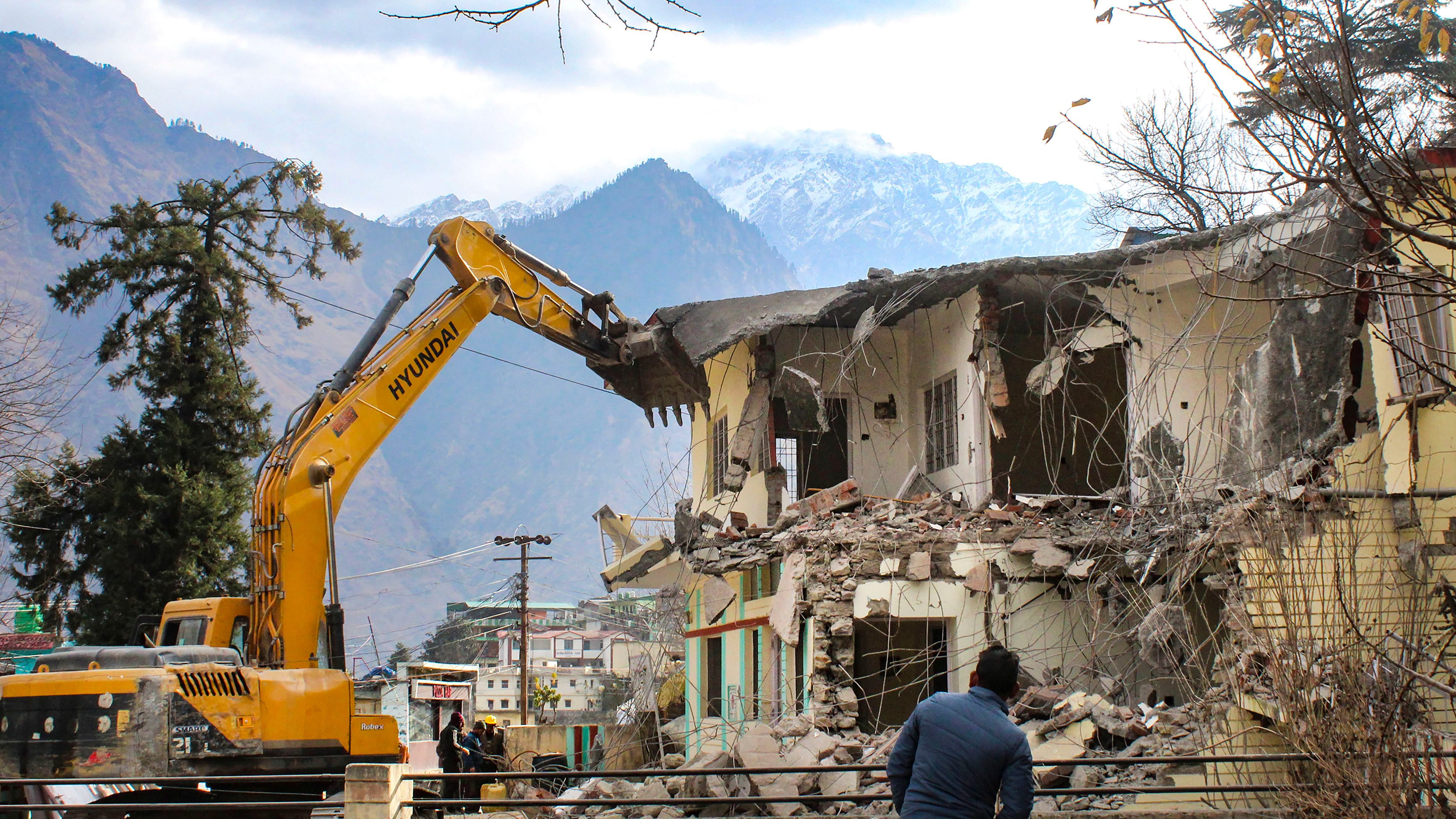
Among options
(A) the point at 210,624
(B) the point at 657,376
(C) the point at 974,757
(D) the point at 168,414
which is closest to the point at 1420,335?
(C) the point at 974,757

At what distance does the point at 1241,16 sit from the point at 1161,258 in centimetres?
816

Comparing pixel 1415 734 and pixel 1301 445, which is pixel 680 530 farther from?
pixel 1415 734

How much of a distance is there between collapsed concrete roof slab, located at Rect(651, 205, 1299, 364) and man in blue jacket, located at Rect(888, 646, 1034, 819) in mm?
7671

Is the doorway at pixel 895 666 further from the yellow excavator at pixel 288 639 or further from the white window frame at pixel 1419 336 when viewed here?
the white window frame at pixel 1419 336

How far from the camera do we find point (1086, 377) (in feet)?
50.8

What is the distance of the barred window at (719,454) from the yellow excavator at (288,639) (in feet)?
12.2

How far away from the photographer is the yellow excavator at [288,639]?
8.97 m

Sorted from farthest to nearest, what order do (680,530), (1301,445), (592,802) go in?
(680,530)
(1301,445)
(592,802)

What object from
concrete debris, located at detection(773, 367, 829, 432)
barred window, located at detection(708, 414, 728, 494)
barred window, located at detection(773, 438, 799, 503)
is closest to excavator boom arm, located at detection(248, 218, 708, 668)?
concrete debris, located at detection(773, 367, 829, 432)

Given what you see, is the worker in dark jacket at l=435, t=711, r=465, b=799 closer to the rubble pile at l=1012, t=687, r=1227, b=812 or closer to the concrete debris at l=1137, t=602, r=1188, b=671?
the rubble pile at l=1012, t=687, r=1227, b=812

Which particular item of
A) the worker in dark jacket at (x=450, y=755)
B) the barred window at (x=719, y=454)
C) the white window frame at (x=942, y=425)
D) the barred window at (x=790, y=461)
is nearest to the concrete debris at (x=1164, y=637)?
the white window frame at (x=942, y=425)

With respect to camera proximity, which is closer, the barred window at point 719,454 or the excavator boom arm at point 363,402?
the excavator boom arm at point 363,402

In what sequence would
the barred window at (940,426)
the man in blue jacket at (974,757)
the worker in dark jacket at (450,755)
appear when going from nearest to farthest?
the man in blue jacket at (974,757) → the barred window at (940,426) → the worker in dark jacket at (450,755)

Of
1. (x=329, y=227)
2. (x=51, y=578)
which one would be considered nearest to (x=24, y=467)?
(x=51, y=578)
